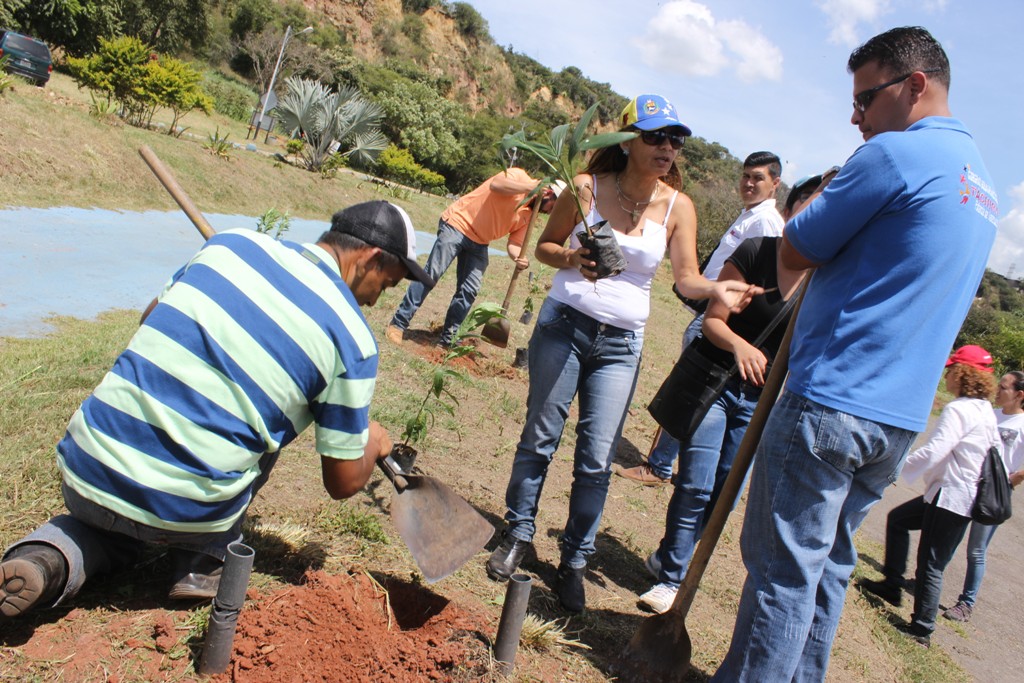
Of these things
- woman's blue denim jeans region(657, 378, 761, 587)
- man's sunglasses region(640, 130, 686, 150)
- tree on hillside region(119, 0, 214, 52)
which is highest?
tree on hillside region(119, 0, 214, 52)

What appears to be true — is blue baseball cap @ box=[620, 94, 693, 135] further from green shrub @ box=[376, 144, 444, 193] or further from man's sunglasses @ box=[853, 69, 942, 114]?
green shrub @ box=[376, 144, 444, 193]

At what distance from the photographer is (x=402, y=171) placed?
2886 centimetres

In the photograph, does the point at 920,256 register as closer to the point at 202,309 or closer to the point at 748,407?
the point at 748,407

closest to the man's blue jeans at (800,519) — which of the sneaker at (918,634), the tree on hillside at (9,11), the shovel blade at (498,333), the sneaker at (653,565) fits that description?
the sneaker at (653,565)

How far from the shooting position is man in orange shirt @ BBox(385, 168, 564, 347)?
604cm

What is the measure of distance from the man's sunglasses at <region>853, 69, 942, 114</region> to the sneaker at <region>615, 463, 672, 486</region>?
10.9 feet

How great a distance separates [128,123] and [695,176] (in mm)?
45433

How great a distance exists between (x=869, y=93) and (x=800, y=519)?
1.26m

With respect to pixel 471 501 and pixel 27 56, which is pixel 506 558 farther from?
pixel 27 56

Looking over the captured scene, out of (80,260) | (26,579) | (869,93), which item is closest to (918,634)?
(869,93)

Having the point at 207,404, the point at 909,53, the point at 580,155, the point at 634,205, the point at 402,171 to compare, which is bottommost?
the point at 402,171

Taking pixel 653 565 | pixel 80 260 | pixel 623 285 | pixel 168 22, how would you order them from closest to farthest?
pixel 623 285 → pixel 653 565 → pixel 80 260 → pixel 168 22

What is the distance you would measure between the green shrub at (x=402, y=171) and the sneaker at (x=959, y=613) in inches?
981

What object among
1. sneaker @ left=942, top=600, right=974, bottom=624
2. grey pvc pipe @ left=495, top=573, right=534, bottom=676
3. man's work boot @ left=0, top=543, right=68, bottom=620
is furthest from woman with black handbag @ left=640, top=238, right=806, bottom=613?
sneaker @ left=942, top=600, right=974, bottom=624
